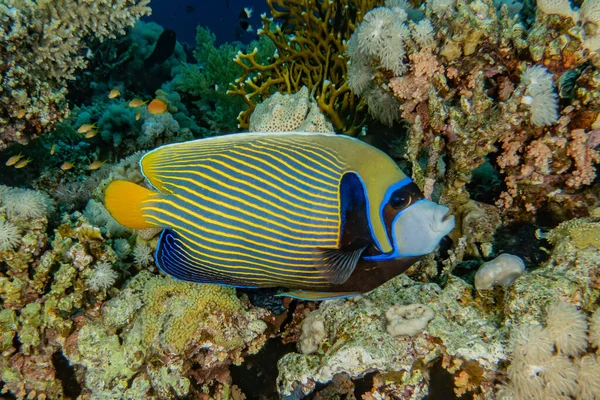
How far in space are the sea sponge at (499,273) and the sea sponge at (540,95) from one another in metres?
1.06

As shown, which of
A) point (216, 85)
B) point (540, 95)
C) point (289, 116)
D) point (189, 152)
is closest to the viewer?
point (189, 152)

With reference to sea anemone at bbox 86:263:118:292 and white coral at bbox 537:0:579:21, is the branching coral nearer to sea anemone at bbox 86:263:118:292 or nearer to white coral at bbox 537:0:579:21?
white coral at bbox 537:0:579:21

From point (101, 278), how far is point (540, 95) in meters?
3.33

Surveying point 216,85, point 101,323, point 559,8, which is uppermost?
point 559,8

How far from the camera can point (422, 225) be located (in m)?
1.55

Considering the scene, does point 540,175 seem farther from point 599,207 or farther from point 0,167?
point 0,167

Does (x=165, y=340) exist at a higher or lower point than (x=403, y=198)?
lower

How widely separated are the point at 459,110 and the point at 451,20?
0.64 metres

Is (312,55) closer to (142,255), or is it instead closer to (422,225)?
(142,255)

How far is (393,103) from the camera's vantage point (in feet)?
10.5

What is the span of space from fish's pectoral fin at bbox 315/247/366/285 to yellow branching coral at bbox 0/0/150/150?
375cm

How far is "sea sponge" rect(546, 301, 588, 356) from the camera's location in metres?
1.90

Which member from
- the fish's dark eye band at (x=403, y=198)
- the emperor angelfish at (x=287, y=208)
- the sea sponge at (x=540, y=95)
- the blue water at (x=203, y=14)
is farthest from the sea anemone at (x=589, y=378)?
the blue water at (x=203, y=14)

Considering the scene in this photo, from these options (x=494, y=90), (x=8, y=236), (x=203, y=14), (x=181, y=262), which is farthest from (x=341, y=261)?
(x=203, y=14)
